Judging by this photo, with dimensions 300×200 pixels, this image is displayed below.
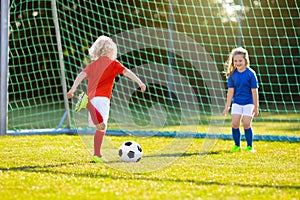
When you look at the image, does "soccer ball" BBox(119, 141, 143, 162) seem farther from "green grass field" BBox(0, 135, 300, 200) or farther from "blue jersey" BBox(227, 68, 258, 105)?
"blue jersey" BBox(227, 68, 258, 105)

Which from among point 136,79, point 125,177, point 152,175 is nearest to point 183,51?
point 136,79

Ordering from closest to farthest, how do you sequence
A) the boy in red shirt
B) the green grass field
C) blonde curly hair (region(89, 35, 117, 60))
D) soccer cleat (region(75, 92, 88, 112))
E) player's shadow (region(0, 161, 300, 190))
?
the green grass field → player's shadow (region(0, 161, 300, 190)) → soccer cleat (region(75, 92, 88, 112)) → the boy in red shirt → blonde curly hair (region(89, 35, 117, 60))

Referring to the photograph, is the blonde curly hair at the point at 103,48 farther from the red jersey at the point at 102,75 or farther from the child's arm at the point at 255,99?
the child's arm at the point at 255,99

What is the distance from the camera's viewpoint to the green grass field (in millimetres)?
3979

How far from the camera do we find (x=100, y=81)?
222 inches

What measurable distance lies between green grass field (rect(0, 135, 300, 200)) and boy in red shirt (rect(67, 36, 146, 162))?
316 mm

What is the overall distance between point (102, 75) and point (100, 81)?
2.4 inches

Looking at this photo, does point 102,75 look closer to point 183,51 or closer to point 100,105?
point 100,105

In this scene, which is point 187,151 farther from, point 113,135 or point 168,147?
point 113,135

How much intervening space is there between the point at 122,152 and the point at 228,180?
1.23 meters

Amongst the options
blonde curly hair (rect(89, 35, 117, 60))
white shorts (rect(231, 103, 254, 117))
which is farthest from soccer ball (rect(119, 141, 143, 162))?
white shorts (rect(231, 103, 254, 117))

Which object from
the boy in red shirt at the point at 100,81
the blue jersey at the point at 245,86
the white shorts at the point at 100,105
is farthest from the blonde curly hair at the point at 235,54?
the white shorts at the point at 100,105

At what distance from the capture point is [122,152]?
5453 millimetres

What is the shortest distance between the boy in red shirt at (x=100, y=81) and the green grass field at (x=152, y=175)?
1.04ft
